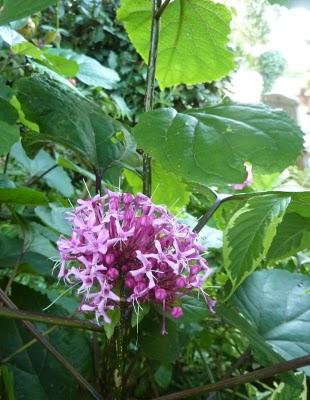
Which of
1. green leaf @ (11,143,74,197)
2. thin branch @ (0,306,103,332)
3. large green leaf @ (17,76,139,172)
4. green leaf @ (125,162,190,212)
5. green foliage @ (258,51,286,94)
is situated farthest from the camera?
green foliage @ (258,51,286,94)

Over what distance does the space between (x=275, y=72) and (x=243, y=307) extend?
9097 mm

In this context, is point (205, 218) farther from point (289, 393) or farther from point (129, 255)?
point (289, 393)

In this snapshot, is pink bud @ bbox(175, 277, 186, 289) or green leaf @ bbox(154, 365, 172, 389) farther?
green leaf @ bbox(154, 365, 172, 389)

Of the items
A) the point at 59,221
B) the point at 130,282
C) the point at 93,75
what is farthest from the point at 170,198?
the point at 93,75

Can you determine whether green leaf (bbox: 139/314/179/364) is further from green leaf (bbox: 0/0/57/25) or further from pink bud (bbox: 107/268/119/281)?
green leaf (bbox: 0/0/57/25)

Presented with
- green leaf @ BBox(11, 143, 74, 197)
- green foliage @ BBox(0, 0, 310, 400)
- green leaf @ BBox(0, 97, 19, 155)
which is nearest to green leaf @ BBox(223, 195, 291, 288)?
green foliage @ BBox(0, 0, 310, 400)

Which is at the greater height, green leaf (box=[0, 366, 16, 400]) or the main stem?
the main stem

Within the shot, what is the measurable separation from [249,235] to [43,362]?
27 cm

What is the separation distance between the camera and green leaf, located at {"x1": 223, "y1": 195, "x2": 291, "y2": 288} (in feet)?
1.45

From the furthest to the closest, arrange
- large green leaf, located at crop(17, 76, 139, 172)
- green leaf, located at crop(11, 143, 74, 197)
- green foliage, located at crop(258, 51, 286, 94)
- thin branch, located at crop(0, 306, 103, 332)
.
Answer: green foliage, located at crop(258, 51, 286, 94) < green leaf, located at crop(11, 143, 74, 197) < large green leaf, located at crop(17, 76, 139, 172) < thin branch, located at crop(0, 306, 103, 332)

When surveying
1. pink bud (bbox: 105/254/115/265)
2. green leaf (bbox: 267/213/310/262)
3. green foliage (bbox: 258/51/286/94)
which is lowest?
green foliage (bbox: 258/51/286/94)

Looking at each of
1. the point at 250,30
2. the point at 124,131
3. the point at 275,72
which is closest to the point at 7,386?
the point at 124,131

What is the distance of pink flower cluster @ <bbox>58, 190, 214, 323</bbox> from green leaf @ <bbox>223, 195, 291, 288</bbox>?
58 millimetres

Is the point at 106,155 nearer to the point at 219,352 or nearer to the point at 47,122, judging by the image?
the point at 47,122
